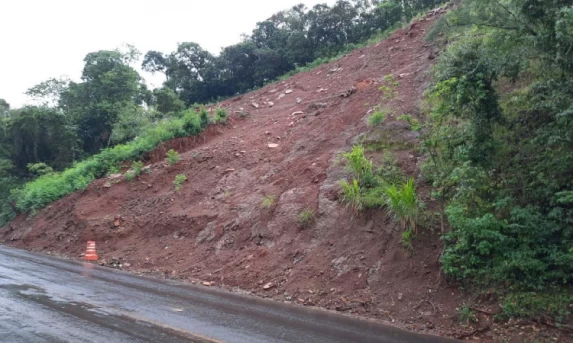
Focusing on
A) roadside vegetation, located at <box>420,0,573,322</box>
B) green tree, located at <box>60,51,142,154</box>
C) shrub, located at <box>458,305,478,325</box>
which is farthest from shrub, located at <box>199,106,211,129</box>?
shrub, located at <box>458,305,478,325</box>

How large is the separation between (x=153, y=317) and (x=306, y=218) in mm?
5303

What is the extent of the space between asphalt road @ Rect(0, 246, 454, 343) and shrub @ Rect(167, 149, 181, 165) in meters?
Answer: 9.19

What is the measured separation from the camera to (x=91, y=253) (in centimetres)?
1556

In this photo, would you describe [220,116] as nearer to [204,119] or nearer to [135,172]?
[204,119]

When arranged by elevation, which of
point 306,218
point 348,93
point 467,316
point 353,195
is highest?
point 348,93

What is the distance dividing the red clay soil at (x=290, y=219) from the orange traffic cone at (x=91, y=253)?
0.31m

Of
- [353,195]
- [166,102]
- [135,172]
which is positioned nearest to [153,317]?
[353,195]

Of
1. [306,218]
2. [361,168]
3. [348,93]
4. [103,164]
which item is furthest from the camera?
[103,164]

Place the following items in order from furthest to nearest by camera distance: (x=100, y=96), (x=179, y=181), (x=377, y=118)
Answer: (x=100, y=96) < (x=179, y=181) < (x=377, y=118)

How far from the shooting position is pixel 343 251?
10.3 metres

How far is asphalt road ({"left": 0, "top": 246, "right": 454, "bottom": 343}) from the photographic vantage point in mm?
6277

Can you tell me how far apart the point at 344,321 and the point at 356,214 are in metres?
3.47

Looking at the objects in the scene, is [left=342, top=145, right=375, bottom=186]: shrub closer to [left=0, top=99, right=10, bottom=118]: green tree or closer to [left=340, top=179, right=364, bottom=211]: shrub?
[left=340, top=179, right=364, bottom=211]: shrub

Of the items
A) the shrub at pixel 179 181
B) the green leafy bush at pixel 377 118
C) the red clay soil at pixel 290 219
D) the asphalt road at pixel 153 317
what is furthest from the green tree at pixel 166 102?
the asphalt road at pixel 153 317
